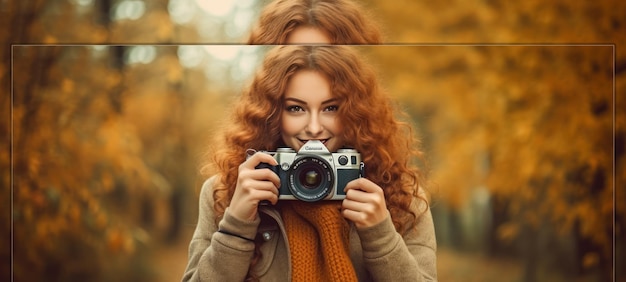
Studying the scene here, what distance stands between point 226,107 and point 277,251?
433mm

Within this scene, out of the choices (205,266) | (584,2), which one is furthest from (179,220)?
(584,2)

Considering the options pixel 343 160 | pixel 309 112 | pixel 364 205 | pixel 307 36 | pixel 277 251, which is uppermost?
pixel 307 36

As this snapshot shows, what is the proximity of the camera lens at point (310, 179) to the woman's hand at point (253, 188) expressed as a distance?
43 millimetres

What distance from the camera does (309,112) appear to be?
6.09 ft

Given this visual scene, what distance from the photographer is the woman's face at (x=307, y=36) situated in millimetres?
1897

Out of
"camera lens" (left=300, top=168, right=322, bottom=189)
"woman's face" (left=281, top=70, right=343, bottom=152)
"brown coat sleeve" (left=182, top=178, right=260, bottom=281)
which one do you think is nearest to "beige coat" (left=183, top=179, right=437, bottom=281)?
"brown coat sleeve" (left=182, top=178, right=260, bottom=281)

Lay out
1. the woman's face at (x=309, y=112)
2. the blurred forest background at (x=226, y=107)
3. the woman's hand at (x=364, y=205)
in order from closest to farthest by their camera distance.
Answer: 1. the woman's hand at (x=364, y=205)
2. the woman's face at (x=309, y=112)
3. the blurred forest background at (x=226, y=107)

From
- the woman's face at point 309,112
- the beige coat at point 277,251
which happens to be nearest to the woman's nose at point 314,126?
the woman's face at point 309,112

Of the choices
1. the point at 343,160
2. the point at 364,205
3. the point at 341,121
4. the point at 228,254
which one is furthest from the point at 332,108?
the point at 228,254

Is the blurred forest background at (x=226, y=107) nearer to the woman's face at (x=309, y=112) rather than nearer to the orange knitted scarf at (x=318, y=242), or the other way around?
the woman's face at (x=309, y=112)

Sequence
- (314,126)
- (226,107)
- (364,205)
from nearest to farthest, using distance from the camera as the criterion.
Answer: (364,205)
(314,126)
(226,107)

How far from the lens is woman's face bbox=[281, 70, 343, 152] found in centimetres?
184

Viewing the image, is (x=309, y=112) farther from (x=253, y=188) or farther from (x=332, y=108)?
(x=253, y=188)

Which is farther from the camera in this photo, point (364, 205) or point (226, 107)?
point (226, 107)
